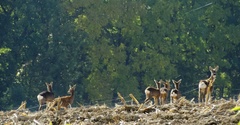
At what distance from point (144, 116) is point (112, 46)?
37436mm

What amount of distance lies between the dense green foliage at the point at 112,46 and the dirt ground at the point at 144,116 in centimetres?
3096

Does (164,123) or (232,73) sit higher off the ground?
(232,73)

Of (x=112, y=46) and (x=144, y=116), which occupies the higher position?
(x=112, y=46)

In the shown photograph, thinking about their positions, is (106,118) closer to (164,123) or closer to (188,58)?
(164,123)

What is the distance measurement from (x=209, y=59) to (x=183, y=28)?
82.0 inches

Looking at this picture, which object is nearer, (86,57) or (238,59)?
(86,57)

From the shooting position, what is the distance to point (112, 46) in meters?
50.2

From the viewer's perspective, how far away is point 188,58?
5106 centimetres

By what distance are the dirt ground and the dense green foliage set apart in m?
31.0

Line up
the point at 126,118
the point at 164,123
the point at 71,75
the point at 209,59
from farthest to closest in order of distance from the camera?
the point at 209,59 < the point at 71,75 < the point at 126,118 < the point at 164,123

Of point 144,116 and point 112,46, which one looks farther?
point 112,46

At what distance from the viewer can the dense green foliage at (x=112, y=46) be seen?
4694cm

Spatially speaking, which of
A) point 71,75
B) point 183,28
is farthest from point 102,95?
point 183,28

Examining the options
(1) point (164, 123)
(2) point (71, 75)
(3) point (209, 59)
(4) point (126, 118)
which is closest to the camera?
(1) point (164, 123)
